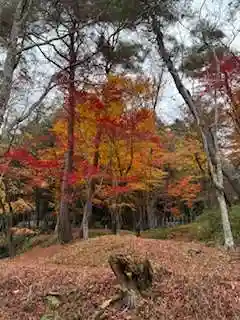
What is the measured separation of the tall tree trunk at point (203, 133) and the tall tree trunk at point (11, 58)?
569cm

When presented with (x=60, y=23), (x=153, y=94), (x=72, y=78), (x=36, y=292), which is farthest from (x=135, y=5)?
(x=153, y=94)

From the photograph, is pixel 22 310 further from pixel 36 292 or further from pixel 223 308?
pixel 223 308

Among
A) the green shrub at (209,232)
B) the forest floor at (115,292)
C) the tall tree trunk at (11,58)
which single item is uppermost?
the tall tree trunk at (11,58)

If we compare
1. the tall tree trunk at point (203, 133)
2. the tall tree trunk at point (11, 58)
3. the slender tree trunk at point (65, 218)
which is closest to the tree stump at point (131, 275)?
the tall tree trunk at point (11, 58)

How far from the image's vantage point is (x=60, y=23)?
9.17m

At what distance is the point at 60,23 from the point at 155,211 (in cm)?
2047

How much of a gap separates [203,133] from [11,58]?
19.8 feet

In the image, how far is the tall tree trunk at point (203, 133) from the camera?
31.9ft

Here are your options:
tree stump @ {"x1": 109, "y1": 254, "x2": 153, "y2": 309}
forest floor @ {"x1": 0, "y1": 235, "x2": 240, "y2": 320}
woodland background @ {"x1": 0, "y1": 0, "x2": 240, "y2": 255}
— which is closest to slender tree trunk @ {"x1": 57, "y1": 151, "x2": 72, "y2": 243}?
woodland background @ {"x1": 0, "y1": 0, "x2": 240, "y2": 255}

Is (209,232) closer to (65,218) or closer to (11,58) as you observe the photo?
(65,218)

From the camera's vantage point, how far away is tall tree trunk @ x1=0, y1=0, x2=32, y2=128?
19.0 feet

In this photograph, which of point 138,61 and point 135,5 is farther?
point 138,61

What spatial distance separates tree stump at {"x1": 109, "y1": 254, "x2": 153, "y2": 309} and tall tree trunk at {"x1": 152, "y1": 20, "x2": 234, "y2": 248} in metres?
4.72

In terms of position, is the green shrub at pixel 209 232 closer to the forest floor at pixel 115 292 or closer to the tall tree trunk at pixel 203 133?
the tall tree trunk at pixel 203 133
